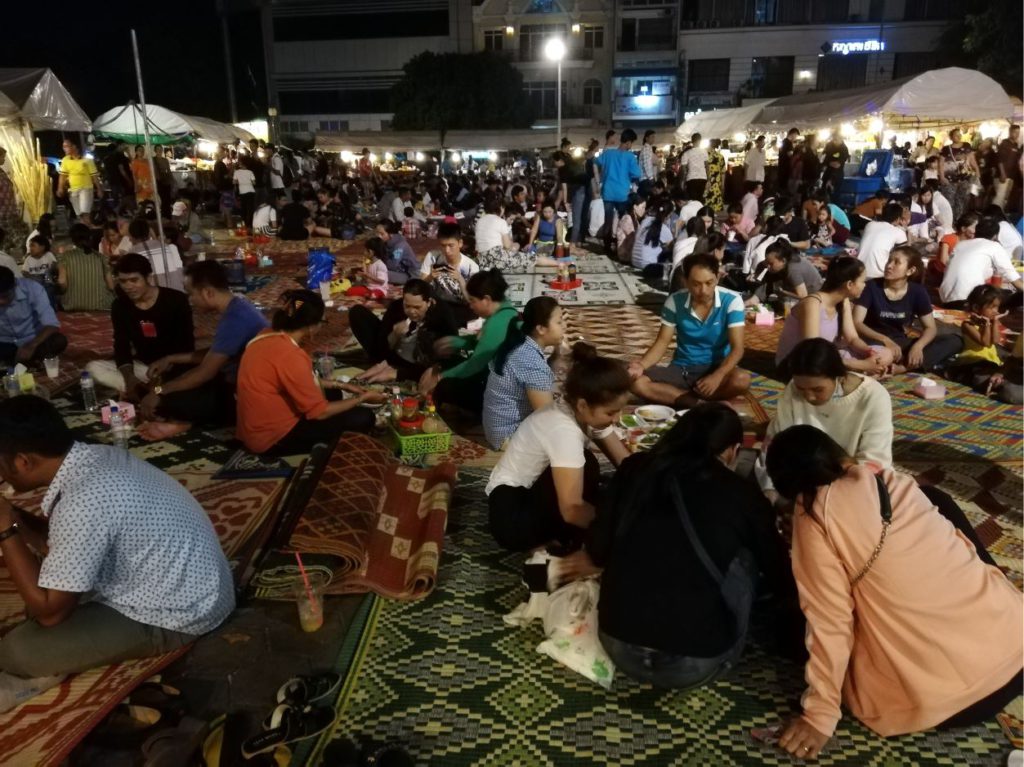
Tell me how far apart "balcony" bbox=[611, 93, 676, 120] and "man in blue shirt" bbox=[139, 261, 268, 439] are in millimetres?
41394

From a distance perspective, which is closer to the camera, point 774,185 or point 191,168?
point 774,185

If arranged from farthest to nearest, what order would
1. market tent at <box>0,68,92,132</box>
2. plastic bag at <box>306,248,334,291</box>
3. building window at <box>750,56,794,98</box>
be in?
1. building window at <box>750,56,794,98</box>
2. market tent at <box>0,68,92,132</box>
3. plastic bag at <box>306,248,334,291</box>

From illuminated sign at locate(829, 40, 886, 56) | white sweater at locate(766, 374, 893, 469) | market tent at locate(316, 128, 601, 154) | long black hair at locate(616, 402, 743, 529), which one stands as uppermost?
illuminated sign at locate(829, 40, 886, 56)

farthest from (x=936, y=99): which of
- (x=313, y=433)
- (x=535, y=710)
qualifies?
(x=535, y=710)

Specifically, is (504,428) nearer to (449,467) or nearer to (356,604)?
(449,467)

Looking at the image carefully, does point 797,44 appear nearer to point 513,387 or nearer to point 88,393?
point 513,387

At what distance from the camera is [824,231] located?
13164mm

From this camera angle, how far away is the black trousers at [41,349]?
6773 millimetres

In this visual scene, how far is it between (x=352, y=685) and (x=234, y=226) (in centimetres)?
1797

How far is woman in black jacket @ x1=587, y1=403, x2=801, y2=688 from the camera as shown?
8.44ft

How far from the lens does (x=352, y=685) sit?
3.07m

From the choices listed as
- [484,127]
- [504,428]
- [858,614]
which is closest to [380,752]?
[858,614]

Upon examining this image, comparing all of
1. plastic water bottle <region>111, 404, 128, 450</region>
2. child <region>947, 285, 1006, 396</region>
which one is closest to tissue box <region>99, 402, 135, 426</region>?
plastic water bottle <region>111, 404, 128, 450</region>

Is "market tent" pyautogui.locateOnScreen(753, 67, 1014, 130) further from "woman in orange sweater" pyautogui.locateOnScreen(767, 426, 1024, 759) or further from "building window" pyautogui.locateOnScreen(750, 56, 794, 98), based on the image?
"building window" pyautogui.locateOnScreen(750, 56, 794, 98)
